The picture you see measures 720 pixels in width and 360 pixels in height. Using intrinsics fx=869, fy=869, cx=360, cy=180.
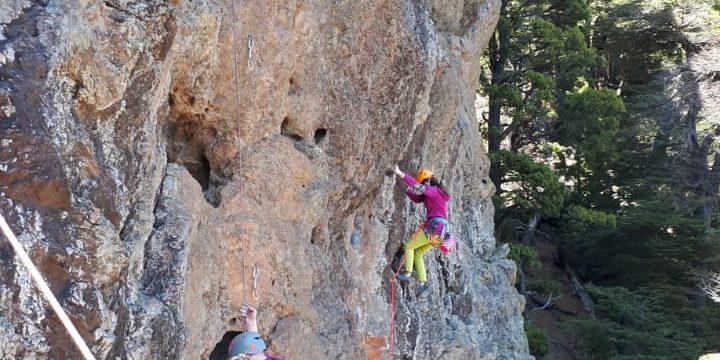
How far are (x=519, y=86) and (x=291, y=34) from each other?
13.9 metres

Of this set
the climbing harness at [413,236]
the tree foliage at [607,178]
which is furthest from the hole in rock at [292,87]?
the tree foliage at [607,178]

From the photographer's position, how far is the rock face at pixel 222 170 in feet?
15.1

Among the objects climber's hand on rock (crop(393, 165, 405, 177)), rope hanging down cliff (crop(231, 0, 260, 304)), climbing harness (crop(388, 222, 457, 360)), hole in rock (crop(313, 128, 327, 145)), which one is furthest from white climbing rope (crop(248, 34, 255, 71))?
climbing harness (crop(388, 222, 457, 360))

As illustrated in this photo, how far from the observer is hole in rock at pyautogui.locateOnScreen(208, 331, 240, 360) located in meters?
7.39

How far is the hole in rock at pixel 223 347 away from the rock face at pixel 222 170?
0.02 metres

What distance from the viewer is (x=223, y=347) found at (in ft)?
24.4

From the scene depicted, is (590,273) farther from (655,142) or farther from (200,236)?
(200,236)

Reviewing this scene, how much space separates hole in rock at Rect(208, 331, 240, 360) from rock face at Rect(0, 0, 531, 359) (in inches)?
0.8

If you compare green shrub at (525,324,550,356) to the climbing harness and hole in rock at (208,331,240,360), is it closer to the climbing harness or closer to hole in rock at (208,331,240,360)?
the climbing harness

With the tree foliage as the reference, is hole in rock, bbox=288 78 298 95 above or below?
below

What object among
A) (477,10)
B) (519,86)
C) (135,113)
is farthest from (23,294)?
(519,86)

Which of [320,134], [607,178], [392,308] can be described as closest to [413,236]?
[392,308]

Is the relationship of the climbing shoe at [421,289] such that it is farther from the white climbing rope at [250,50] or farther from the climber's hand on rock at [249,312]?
the white climbing rope at [250,50]

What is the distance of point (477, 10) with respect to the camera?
46.2 ft
